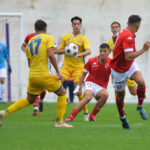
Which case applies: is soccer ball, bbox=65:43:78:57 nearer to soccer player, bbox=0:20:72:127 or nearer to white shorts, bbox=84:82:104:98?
white shorts, bbox=84:82:104:98

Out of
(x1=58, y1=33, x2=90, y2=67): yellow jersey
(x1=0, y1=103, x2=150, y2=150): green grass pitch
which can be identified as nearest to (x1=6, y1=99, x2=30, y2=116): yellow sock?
(x1=0, y1=103, x2=150, y2=150): green grass pitch

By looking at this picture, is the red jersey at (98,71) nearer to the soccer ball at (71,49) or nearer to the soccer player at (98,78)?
the soccer player at (98,78)

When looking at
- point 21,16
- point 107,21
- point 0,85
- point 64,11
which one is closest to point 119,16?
point 107,21

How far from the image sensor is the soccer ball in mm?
10289

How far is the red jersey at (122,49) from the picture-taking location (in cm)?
726

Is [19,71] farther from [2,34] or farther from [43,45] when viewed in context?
[43,45]

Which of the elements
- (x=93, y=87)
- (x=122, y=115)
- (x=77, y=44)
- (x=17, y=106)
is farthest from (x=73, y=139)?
(x=77, y=44)

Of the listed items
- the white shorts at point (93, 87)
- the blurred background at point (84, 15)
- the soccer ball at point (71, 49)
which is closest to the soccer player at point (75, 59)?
the soccer ball at point (71, 49)

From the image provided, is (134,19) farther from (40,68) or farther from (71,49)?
(71,49)

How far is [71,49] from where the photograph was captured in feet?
33.8

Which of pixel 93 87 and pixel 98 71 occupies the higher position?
pixel 98 71

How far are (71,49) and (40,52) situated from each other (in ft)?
8.62

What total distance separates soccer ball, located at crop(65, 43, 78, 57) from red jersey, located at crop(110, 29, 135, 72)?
102 inches

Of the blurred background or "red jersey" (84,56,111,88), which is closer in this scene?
"red jersey" (84,56,111,88)
